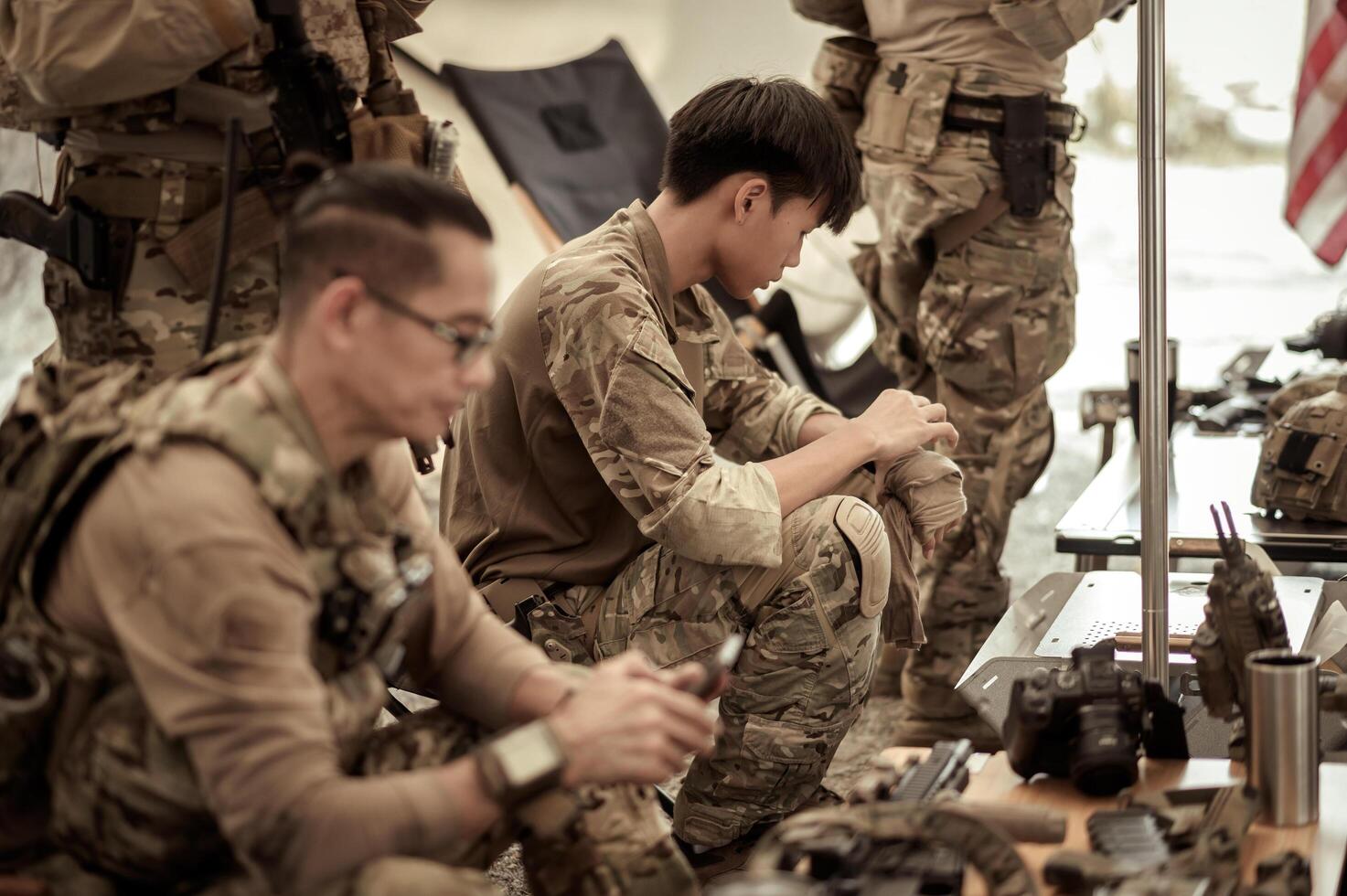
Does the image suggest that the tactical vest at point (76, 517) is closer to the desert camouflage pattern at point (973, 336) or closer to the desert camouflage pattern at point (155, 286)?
the desert camouflage pattern at point (155, 286)

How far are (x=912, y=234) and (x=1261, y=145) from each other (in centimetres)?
320

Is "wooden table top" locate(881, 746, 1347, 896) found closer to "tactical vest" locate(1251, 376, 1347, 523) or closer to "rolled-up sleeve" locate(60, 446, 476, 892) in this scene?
"rolled-up sleeve" locate(60, 446, 476, 892)

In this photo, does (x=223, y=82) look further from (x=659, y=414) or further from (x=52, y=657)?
(x=52, y=657)

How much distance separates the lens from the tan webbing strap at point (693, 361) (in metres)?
2.56

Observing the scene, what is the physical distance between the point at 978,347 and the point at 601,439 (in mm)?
1386

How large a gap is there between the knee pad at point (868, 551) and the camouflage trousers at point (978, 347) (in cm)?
103

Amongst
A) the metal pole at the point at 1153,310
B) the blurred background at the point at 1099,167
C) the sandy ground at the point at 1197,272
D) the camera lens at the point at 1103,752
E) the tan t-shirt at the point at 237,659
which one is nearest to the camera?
the tan t-shirt at the point at 237,659

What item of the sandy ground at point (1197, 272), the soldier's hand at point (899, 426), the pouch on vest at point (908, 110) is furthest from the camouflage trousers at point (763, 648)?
the sandy ground at point (1197, 272)

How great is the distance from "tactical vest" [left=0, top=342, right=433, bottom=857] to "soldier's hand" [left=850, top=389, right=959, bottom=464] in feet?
3.62

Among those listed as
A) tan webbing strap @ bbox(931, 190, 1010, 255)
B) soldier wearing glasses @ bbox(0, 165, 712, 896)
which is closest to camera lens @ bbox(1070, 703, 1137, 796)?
soldier wearing glasses @ bbox(0, 165, 712, 896)

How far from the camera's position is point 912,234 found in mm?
Answer: 3471

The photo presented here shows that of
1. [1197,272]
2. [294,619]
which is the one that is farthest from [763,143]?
[1197,272]

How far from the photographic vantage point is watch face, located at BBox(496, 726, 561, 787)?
1382 millimetres

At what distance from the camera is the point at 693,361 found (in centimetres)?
259
